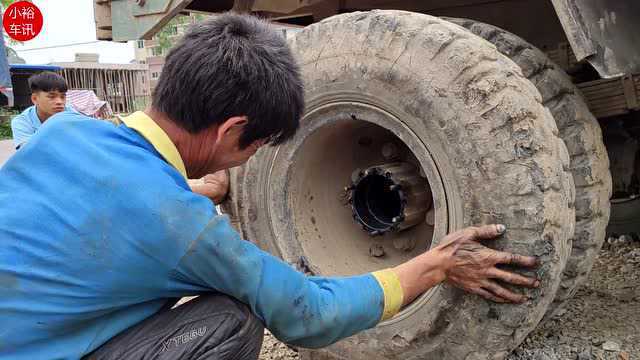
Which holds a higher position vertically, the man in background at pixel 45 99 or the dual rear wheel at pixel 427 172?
the dual rear wheel at pixel 427 172

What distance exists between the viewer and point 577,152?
231cm

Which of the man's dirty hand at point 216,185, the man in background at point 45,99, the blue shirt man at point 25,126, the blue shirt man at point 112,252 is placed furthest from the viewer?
the man in background at point 45,99

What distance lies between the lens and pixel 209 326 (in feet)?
5.23

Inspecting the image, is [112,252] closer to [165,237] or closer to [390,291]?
[165,237]

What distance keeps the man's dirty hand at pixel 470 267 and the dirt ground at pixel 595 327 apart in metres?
0.84

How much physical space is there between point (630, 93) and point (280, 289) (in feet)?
5.55

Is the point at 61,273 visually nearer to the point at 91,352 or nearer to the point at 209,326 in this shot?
the point at 91,352

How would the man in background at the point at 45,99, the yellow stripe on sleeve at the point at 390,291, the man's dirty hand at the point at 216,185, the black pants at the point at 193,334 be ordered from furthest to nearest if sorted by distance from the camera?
the man in background at the point at 45,99 → the man's dirty hand at the point at 216,185 → the yellow stripe on sleeve at the point at 390,291 → the black pants at the point at 193,334

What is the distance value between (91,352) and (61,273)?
220 mm

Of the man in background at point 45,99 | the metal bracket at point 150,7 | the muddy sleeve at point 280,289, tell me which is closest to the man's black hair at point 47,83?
Answer: the man in background at point 45,99

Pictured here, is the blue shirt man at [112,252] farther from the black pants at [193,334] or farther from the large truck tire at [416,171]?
the large truck tire at [416,171]

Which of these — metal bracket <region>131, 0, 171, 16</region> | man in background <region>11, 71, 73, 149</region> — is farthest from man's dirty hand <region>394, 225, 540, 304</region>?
man in background <region>11, 71, 73, 149</region>

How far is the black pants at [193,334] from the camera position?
1.53 metres

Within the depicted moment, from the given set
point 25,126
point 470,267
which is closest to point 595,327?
point 470,267
